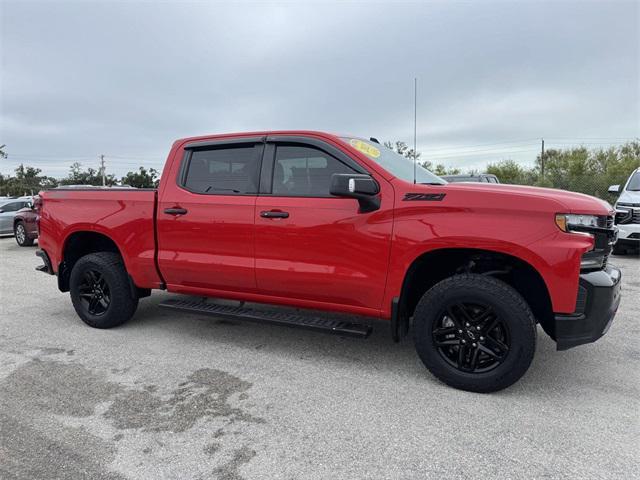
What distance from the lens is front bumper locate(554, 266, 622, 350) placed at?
9.53ft

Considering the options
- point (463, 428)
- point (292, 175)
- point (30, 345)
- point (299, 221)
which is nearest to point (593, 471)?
point (463, 428)

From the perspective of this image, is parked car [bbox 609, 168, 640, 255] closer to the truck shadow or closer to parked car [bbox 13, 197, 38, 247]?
the truck shadow

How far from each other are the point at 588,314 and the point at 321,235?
1917mm

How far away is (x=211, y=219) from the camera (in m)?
4.01

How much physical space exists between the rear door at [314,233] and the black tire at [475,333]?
45cm

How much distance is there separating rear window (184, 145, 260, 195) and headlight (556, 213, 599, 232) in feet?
7.71

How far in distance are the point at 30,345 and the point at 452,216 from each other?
4.08 m

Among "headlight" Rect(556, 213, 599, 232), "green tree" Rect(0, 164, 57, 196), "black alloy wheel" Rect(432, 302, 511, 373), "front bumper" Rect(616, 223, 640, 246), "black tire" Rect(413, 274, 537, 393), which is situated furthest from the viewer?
"green tree" Rect(0, 164, 57, 196)

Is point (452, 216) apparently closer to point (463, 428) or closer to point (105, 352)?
point (463, 428)

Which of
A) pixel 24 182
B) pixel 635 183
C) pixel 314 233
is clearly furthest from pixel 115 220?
pixel 24 182

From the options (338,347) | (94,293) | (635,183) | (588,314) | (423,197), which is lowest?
(338,347)

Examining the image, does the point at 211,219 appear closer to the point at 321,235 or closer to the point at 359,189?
the point at 321,235

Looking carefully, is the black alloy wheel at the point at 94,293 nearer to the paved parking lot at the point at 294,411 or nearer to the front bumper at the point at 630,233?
the paved parking lot at the point at 294,411

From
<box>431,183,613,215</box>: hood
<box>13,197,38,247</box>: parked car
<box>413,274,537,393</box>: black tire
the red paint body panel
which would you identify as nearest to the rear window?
the red paint body panel
